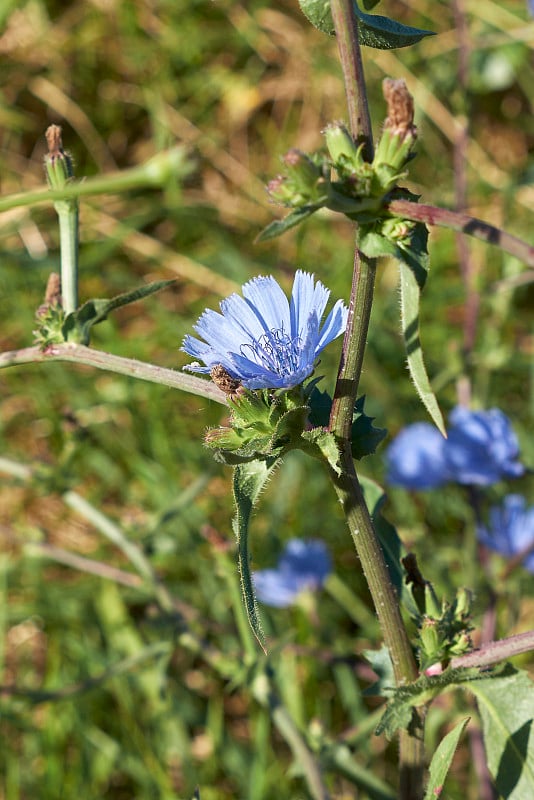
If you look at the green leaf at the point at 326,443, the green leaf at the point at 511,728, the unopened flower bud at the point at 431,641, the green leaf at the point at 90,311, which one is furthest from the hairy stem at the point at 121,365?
the green leaf at the point at 511,728

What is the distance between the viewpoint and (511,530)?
2695mm

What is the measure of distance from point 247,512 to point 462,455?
62.4 inches

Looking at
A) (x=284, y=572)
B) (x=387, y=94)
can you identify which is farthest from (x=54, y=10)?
(x=387, y=94)

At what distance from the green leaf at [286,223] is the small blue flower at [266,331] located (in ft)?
0.81

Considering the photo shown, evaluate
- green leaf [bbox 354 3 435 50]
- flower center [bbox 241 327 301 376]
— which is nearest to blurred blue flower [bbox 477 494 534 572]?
flower center [bbox 241 327 301 376]

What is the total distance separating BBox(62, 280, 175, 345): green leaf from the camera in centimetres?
142

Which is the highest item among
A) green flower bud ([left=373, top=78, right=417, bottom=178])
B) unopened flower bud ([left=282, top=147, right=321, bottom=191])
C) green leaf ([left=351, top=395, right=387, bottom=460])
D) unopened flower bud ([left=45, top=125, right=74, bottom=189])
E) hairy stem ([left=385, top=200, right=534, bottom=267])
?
unopened flower bud ([left=45, top=125, right=74, bottom=189])

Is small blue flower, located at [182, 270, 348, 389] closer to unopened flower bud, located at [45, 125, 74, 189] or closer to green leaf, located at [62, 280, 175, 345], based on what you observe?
green leaf, located at [62, 280, 175, 345]

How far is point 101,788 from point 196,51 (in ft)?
11.3

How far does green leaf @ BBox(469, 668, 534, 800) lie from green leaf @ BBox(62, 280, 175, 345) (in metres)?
0.82

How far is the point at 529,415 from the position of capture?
3.45 metres

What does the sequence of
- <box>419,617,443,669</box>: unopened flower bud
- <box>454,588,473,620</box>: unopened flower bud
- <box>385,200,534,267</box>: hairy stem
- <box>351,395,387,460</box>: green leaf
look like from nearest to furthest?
1. <box>385,200,534,267</box>: hairy stem
2. <box>351,395,387,460</box>: green leaf
3. <box>419,617,443,669</box>: unopened flower bud
4. <box>454,588,473,620</box>: unopened flower bud

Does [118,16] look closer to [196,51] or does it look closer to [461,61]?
Answer: [196,51]

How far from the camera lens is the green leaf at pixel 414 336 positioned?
1.16 meters
